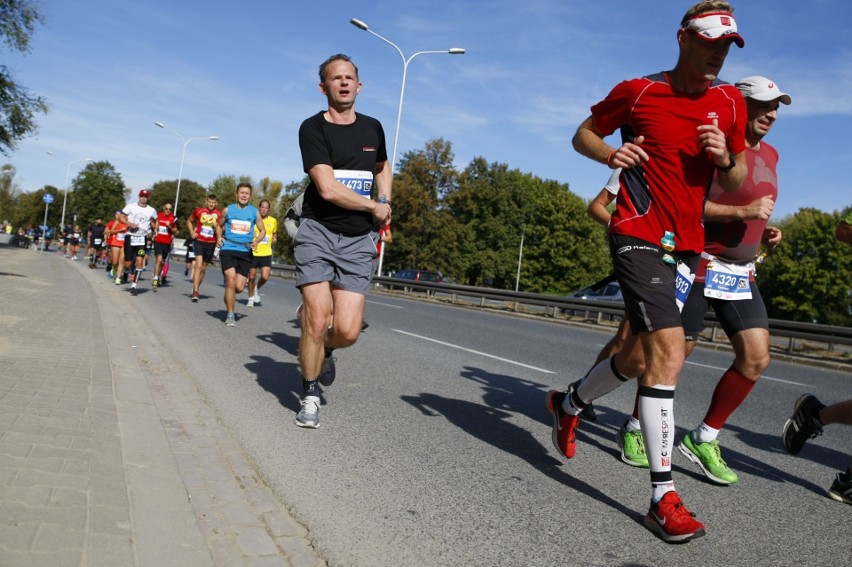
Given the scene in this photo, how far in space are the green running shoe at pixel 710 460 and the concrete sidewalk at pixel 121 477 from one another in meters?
2.36

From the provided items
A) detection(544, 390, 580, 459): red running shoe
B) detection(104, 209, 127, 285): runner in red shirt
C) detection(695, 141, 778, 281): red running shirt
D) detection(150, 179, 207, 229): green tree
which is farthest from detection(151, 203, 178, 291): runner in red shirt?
detection(150, 179, 207, 229): green tree

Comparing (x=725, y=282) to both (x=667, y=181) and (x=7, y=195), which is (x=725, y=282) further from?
(x=7, y=195)

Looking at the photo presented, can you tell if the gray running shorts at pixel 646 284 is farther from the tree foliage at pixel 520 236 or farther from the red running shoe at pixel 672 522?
Answer: the tree foliage at pixel 520 236

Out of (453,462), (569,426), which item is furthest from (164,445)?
(569,426)

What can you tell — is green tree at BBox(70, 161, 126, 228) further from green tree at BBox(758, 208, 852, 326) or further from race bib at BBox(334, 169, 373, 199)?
race bib at BBox(334, 169, 373, 199)

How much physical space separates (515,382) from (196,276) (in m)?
8.42

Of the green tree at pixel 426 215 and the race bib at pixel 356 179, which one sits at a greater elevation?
the green tree at pixel 426 215

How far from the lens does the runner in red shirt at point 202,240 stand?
14.0 metres

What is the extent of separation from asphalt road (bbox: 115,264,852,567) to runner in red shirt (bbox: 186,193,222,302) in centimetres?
592

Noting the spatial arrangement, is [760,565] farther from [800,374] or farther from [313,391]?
[800,374]

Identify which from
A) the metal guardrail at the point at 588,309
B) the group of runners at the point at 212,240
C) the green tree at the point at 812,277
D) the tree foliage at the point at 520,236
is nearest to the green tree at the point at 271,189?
the tree foliage at the point at 520,236

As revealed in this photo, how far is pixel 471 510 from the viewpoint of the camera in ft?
11.1

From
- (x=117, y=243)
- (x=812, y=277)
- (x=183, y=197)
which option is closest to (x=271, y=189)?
(x=183, y=197)

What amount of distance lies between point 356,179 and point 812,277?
71.9 metres
